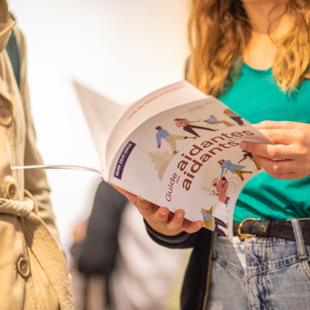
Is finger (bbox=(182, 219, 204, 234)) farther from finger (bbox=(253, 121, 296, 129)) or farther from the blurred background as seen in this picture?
the blurred background

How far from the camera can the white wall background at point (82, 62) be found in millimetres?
1104

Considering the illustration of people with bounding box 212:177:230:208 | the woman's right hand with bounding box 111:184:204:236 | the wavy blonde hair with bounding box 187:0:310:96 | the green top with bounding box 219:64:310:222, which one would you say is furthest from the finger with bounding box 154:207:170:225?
the wavy blonde hair with bounding box 187:0:310:96

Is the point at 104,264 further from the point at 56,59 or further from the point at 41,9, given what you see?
the point at 41,9

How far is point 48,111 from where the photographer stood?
3.64ft

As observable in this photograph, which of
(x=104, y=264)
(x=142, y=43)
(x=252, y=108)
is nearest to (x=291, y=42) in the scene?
(x=252, y=108)

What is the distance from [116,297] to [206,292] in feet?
2.64

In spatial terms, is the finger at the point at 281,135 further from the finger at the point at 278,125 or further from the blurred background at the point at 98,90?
the blurred background at the point at 98,90

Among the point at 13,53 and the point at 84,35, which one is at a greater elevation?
the point at 84,35

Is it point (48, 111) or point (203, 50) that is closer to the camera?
point (203, 50)

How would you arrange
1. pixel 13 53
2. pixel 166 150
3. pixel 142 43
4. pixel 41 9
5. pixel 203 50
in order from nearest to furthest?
pixel 166 150 < pixel 13 53 < pixel 203 50 < pixel 41 9 < pixel 142 43

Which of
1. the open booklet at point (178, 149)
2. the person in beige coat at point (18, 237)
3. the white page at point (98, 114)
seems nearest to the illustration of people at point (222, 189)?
the open booklet at point (178, 149)

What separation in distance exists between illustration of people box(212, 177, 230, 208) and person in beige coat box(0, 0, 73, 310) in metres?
0.33

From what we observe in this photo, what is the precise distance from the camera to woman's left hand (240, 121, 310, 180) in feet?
1.26

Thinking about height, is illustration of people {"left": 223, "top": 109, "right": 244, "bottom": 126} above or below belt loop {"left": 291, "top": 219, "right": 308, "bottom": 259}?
above
